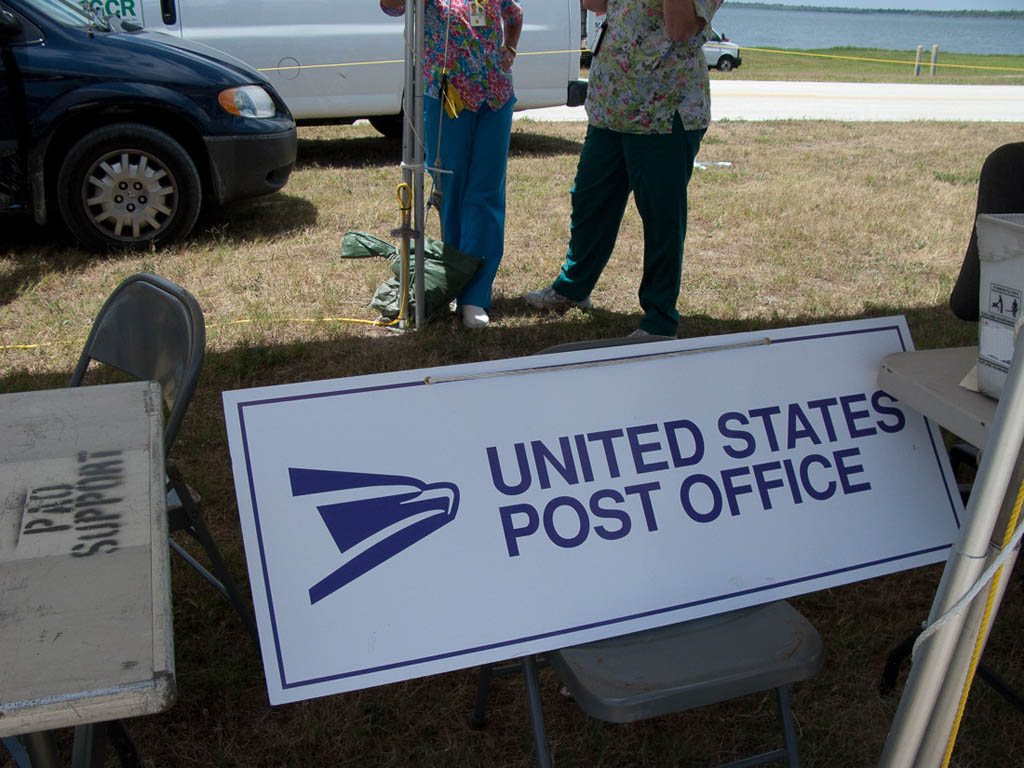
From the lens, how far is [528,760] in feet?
6.84

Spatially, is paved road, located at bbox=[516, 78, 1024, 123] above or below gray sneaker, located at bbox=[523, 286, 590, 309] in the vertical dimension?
above

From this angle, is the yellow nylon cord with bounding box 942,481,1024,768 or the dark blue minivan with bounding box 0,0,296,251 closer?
the yellow nylon cord with bounding box 942,481,1024,768

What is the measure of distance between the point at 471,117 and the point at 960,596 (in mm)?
3219

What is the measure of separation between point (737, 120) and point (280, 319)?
8854 millimetres

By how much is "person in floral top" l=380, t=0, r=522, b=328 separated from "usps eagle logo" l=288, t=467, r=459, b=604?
2.57 metres

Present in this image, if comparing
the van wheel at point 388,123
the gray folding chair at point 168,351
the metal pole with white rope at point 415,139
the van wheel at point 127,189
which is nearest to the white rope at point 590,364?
the gray folding chair at point 168,351

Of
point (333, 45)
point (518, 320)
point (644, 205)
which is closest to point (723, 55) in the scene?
point (333, 45)

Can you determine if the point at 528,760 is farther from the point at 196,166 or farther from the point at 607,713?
the point at 196,166

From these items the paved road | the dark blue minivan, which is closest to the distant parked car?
the paved road

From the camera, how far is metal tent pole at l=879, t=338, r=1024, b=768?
1.17 m

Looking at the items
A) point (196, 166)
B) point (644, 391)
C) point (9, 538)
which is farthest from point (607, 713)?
point (196, 166)

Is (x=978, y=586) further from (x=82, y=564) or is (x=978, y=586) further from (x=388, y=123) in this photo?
(x=388, y=123)

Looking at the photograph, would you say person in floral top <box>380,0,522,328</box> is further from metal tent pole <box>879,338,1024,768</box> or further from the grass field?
metal tent pole <box>879,338,1024,768</box>

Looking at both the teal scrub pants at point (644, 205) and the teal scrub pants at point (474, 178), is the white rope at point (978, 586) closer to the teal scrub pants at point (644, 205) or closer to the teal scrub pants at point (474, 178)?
the teal scrub pants at point (644, 205)
